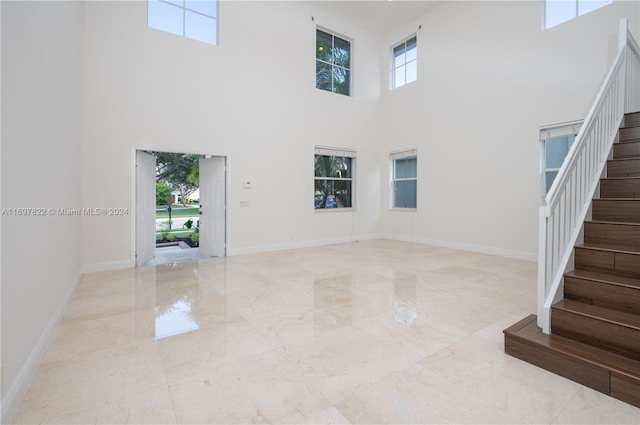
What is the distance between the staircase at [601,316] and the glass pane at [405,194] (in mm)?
4518

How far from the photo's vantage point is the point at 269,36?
6.13 m

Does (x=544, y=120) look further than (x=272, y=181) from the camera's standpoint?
No

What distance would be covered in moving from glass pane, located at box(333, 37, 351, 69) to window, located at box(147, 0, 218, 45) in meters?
2.79

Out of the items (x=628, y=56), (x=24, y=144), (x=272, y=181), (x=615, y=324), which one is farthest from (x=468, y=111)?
(x=24, y=144)

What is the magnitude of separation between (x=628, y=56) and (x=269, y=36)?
5511 millimetres

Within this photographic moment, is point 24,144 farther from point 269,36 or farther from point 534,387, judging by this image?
point 269,36

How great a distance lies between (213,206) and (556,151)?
19.6ft

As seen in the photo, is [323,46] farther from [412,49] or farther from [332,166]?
[332,166]

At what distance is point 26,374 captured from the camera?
5.96ft

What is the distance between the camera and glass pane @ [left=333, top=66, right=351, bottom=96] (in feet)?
23.7

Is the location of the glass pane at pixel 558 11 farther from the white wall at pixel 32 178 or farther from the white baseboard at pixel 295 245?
the white wall at pixel 32 178

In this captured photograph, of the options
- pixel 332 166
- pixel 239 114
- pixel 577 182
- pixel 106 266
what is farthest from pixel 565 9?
pixel 106 266

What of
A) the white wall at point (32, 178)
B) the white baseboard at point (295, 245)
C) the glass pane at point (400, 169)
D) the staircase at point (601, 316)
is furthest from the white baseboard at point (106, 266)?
the glass pane at point (400, 169)

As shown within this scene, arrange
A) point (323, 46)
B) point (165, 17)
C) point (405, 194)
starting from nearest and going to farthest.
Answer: point (165, 17) → point (323, 46) → point (405, 194)
